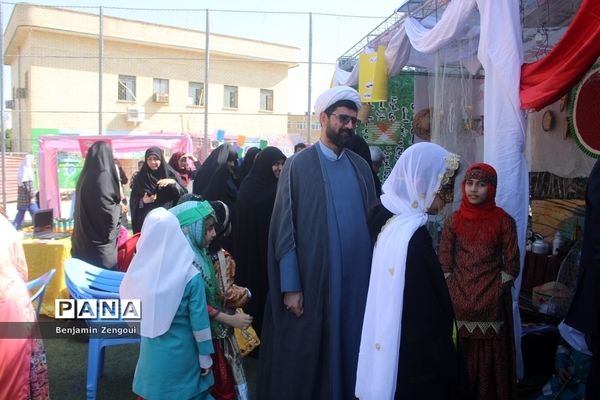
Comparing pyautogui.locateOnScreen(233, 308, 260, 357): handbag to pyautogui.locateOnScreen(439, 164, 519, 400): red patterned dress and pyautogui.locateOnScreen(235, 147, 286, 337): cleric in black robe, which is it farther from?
pyautogui.locateOnScreen(439, 164, 519, 400): red patterned dress

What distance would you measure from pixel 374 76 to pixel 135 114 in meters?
13.5

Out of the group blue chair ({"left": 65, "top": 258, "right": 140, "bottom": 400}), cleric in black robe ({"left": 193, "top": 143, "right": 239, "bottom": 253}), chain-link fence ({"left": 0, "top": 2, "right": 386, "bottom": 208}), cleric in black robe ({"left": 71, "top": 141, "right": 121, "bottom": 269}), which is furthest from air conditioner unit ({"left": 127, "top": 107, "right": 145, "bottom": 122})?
blue chair ({"left": 65, "top": 258, "right": 140, "bottom": 400})

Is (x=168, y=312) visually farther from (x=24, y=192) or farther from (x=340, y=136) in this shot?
(x=24, y=192)

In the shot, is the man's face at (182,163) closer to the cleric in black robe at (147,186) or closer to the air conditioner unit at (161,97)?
the cleric in black robe at (147,186)

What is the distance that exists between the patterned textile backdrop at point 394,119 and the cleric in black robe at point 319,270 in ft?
12.1

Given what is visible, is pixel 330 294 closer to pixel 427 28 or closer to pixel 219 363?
pixel 219 363

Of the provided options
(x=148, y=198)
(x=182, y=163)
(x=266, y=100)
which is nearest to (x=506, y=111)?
(x=148, y=198)

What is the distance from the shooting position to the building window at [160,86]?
686 inches

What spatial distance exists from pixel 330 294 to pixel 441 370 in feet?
2.42

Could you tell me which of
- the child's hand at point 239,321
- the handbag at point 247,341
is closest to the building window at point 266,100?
the handbag at point 247,341

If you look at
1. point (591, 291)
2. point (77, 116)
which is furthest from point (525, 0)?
point (77, 116)

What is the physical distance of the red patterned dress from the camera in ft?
8.71

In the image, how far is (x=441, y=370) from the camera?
1.74m

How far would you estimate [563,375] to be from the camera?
2.75 m
